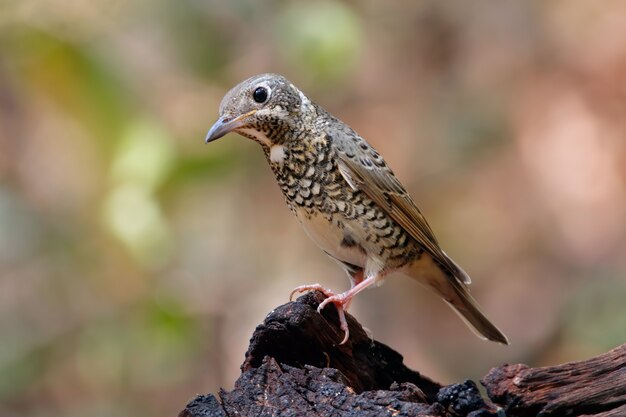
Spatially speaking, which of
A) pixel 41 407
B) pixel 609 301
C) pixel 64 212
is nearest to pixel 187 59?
pixel 64 212

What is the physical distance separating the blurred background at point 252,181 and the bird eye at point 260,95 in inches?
40.9

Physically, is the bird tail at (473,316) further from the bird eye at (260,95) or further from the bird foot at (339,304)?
the bird eye at (260,95)

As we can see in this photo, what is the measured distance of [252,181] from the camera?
7.01 m

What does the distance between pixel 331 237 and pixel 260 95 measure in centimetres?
73

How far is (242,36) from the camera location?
21.2 ft

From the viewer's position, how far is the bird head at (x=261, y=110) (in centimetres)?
452

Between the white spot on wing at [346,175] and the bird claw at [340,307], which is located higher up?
the white spot on wing at [346,175]

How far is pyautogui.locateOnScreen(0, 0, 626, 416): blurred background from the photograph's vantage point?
5551mm

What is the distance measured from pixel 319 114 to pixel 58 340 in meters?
2.04

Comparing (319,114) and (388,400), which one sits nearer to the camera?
(388,400)

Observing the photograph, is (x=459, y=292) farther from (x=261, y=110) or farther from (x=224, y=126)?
(x=224, y=126)

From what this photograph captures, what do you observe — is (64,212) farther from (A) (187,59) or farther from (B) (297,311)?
(B) (297,311)

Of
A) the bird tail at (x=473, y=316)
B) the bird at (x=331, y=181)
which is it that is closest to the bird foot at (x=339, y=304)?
the bird at (x=331, y=181)

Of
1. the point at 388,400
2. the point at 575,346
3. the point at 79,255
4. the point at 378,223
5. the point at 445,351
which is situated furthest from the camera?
the point at 445,351
